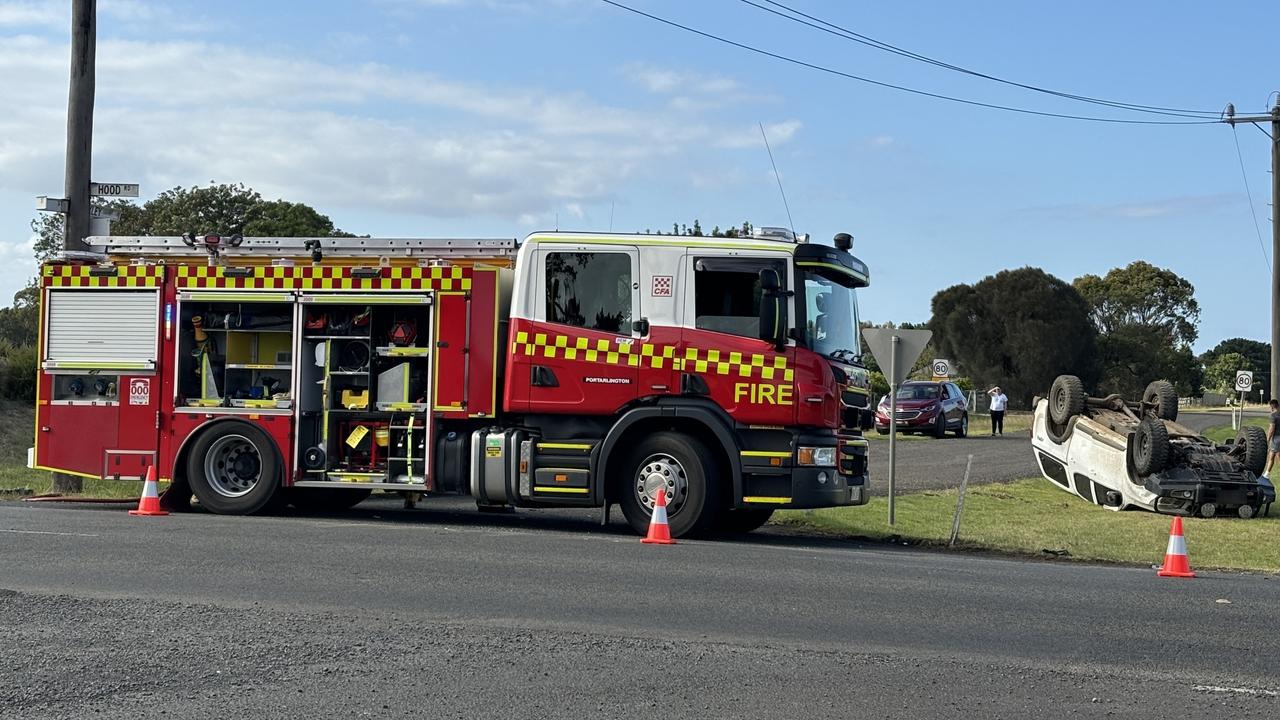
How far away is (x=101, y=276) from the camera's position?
14906 mm

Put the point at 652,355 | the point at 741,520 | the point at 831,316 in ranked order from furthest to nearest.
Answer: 1. the point at 741,520
2. the point at 831,316
3. the point at 652,355

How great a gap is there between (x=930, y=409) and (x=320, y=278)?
2857 centimetres

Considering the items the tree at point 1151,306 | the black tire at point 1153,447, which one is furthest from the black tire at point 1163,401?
the tree at point 1151,306

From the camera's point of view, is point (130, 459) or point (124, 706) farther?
point (130, 459)

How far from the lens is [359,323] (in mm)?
14336

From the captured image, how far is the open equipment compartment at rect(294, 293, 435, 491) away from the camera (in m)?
14.1

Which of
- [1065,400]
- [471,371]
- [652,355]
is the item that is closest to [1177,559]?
[652,355]

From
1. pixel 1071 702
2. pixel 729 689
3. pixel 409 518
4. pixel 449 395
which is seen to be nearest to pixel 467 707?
pixel 729 689

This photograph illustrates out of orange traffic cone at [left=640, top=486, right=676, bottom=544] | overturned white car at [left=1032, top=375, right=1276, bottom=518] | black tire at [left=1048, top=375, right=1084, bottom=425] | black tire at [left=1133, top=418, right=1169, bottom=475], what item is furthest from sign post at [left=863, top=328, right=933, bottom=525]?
black tire at [left=1048, top=375, right=1084, bottom=425]

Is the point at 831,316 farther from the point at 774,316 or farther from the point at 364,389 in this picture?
the point at 364,389

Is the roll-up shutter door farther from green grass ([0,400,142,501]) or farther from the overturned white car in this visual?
the overturned white car

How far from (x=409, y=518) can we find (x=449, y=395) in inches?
80.7

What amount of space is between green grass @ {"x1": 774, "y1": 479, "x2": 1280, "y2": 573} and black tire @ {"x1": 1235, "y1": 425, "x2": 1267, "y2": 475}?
0.77 m

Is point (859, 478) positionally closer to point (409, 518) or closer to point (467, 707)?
point (409, 518)
